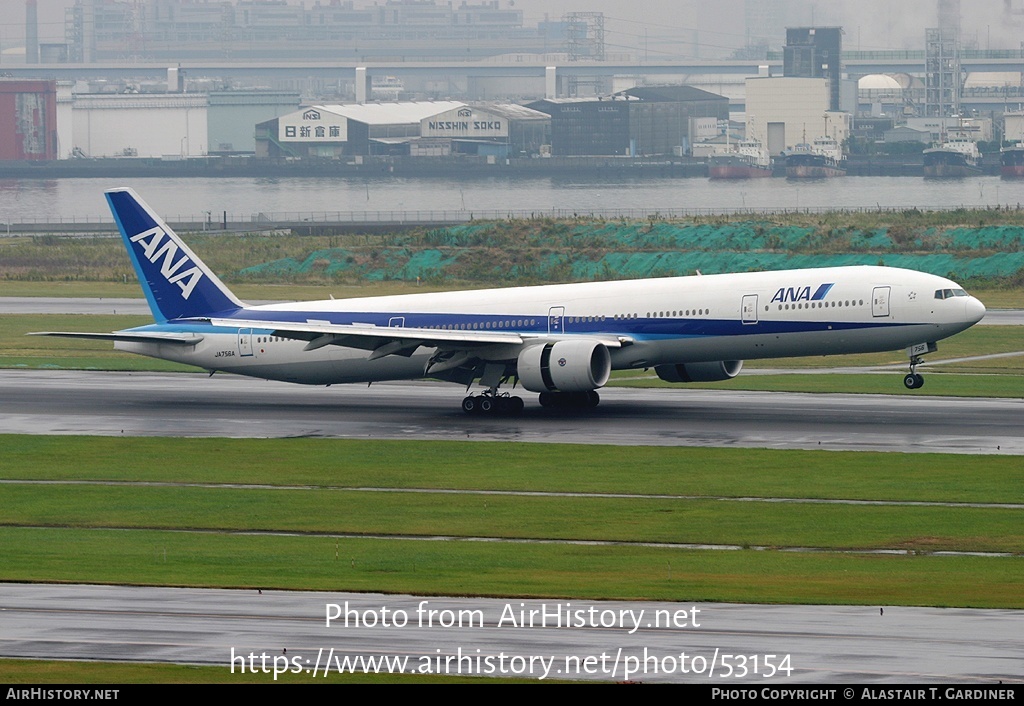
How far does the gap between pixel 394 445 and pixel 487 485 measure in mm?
7980

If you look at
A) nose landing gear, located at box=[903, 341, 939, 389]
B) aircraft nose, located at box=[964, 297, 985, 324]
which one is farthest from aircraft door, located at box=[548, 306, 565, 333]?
aircraft nose, located at box=[964, 297, 985, 324]

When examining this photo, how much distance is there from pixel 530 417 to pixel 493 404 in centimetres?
170

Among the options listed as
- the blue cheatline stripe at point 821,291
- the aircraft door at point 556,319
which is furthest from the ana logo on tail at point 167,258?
the blue cheatline stripe at point 821,291

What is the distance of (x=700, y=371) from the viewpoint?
58594 millimetres

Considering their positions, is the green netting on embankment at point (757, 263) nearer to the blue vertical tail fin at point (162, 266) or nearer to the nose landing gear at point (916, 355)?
the nose landing gear at point (916, 355)

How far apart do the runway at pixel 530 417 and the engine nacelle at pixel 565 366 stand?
5.04ft

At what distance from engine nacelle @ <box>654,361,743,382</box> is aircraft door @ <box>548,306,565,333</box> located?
4.14m

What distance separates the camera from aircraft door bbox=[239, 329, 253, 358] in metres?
60.6

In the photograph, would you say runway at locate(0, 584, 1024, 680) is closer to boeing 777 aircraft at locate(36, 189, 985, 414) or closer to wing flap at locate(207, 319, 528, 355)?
wing flap at locate(207, 319, 528, 355)

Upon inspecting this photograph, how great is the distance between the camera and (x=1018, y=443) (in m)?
49.2

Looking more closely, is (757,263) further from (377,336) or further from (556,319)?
(377,336)

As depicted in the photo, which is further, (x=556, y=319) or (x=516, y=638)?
(x=556, y=319)

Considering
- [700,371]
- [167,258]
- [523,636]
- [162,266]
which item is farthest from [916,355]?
[523,636]
